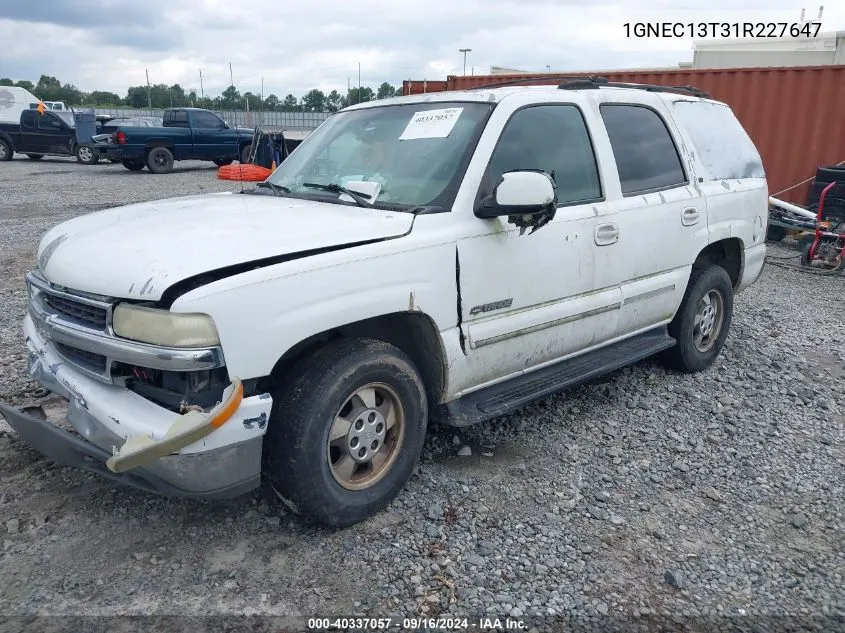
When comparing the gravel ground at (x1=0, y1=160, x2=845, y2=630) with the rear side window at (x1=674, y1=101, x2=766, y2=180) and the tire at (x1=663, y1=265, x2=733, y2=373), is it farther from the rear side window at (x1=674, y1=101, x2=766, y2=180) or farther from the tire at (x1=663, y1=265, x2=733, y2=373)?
the rear side window at (x1=674, y1=101, x2=766, y2=180)

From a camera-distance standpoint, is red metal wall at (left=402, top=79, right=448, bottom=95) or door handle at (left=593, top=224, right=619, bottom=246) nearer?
door handle at (left=593, top=224, right=619, bottom=246)

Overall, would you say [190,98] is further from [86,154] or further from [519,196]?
[519,196]

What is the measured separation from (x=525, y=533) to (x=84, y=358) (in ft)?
6.66

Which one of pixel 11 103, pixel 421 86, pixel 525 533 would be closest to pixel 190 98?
pixel 11 103

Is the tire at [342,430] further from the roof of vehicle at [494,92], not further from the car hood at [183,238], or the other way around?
the roof of vehicle at [494,92]

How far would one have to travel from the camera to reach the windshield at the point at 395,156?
11.2ft

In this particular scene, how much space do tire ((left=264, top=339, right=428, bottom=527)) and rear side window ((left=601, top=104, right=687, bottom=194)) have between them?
6.54 feet

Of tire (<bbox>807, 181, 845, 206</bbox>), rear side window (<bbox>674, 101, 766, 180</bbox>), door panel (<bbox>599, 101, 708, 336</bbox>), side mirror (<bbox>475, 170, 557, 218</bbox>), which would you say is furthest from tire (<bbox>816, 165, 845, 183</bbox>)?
side mirror (<bbox>475, 170, 557, 218</bbox>)

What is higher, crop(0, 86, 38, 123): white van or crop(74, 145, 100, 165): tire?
crop(0, 86, 38, 123): white van

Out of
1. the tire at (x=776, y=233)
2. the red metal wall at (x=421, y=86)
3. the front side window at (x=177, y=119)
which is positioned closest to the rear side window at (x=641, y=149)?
the tire at (x=776, y=233)

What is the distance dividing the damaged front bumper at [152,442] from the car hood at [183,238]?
1.41 ft

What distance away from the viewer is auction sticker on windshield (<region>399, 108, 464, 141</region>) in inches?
142

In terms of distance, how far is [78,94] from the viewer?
66.5 metres

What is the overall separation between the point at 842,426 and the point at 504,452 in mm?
2208
